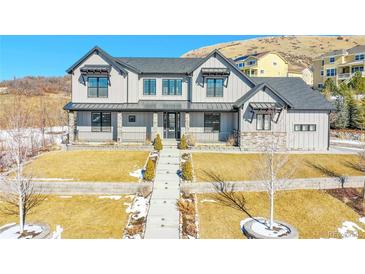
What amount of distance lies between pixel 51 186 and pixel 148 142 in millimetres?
9319

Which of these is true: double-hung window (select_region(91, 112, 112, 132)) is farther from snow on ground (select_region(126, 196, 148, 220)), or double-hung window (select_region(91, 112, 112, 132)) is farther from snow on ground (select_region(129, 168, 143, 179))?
snow on ground (select_region(126, 196, 148, 220))

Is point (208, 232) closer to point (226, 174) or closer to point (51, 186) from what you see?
point (226, 174)

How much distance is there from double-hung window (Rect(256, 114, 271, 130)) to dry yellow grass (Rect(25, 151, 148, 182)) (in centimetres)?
853

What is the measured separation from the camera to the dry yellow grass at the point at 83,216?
9758mm

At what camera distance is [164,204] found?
11.7 meters

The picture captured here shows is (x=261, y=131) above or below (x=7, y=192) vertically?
above

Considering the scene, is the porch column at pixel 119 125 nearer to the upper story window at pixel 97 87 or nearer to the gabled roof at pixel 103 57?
the upper story window at pixel 97 87

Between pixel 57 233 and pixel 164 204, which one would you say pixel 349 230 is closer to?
pixel 164 204

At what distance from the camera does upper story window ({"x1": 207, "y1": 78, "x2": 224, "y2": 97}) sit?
22.8m

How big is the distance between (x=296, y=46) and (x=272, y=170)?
2416 inches

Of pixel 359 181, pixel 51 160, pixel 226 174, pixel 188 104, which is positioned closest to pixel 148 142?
pixel 188 104

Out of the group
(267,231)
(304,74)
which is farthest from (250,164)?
(304,74)

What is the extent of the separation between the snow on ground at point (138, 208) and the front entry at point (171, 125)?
11.3m

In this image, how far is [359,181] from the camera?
14.5 meters
